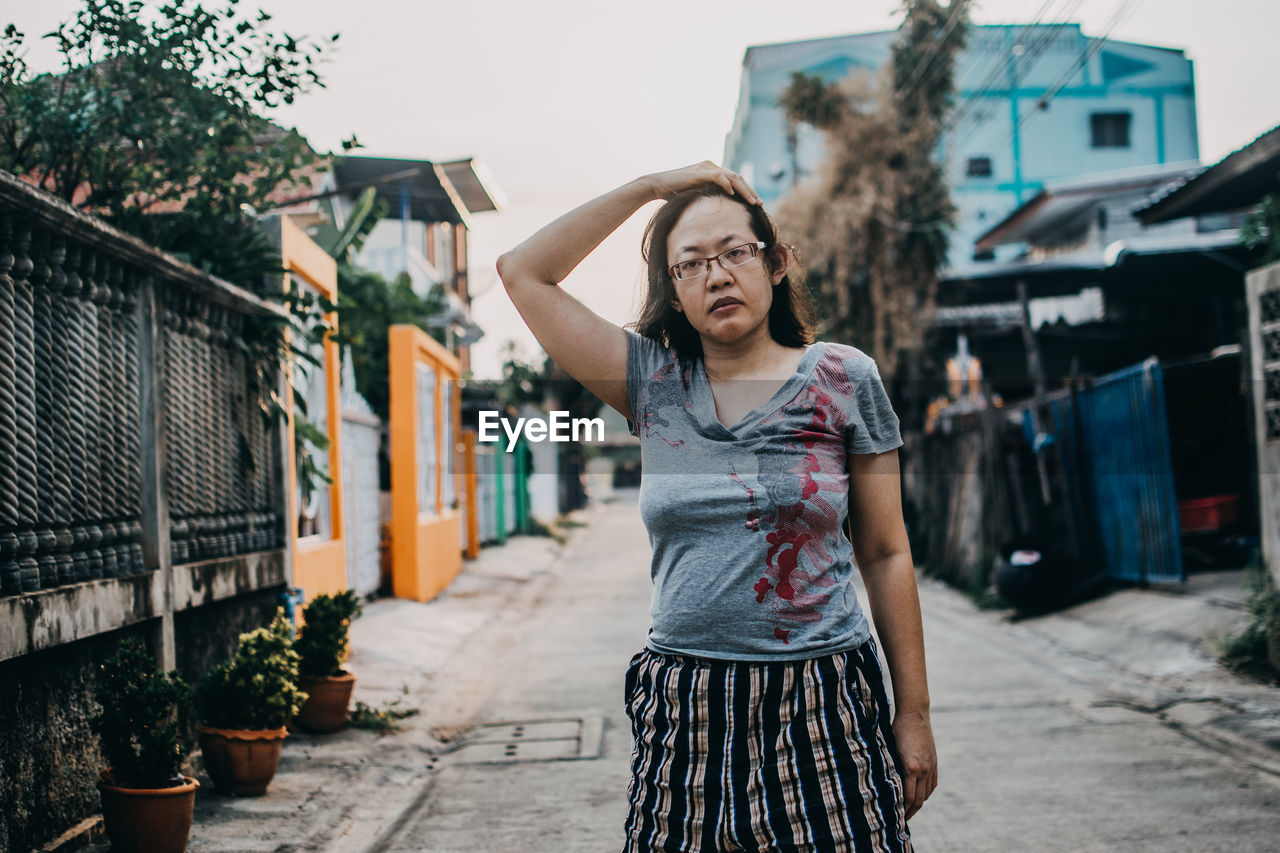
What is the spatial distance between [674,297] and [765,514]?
0.53 meters

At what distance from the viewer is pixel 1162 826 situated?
421 centimetres

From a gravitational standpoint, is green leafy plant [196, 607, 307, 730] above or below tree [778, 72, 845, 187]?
below

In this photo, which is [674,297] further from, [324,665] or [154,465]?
[324,665]

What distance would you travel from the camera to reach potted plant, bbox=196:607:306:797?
15.6 feet

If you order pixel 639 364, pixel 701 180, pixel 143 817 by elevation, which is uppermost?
pixel 701 180

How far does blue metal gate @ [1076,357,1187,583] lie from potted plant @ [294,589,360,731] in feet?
21.4

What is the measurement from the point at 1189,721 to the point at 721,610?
515 centimetres

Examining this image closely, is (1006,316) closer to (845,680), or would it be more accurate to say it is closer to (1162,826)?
(1162,826)

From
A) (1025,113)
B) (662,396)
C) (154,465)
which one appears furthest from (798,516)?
(1025,113)

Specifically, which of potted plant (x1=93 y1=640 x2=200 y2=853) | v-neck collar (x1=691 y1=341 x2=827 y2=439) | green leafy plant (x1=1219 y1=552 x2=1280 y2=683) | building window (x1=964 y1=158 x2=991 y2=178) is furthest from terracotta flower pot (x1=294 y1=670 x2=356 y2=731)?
building window (x1=964 y1=158 x2=991 y2=178)

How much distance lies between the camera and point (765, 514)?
6.08 feet

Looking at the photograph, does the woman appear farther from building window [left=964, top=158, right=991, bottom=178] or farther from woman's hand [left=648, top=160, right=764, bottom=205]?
building window [left=964, top=158, right=991, bottom=178]

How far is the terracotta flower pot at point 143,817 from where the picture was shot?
12.3 feet

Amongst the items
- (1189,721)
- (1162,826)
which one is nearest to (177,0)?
(1162,826)
